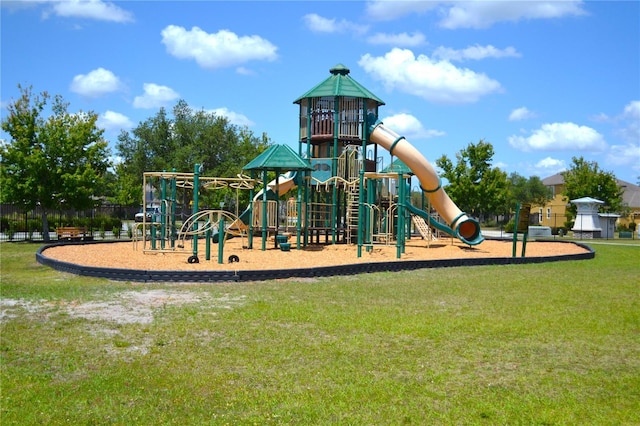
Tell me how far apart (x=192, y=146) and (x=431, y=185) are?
97.1 ft

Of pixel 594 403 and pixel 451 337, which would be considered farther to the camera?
pixel 451 337

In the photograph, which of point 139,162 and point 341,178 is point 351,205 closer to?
point 341,178

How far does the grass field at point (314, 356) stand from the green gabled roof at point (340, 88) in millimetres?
17192

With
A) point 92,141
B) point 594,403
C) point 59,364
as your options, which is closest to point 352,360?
point 594,403

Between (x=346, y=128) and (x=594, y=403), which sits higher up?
(x=346, y=128)

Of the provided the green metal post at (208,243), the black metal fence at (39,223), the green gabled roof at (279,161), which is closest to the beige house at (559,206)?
the black metal fence at (39,223)

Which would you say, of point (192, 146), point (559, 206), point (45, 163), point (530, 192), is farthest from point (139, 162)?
point (530, 192)

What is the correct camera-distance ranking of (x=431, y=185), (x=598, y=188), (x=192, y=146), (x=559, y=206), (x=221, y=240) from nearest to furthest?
(x=221, y=240) → (x=431, y=185) → (x=192, y=146) → (x=598, y=188) → (x=559, y=206)

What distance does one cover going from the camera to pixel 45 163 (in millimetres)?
31234

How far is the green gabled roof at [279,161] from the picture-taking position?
25594mm

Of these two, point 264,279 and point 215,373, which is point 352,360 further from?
point 264,279

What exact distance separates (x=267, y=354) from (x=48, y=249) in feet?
62.4

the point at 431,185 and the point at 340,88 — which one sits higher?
the point at 340,88

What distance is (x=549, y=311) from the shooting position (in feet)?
39.3
